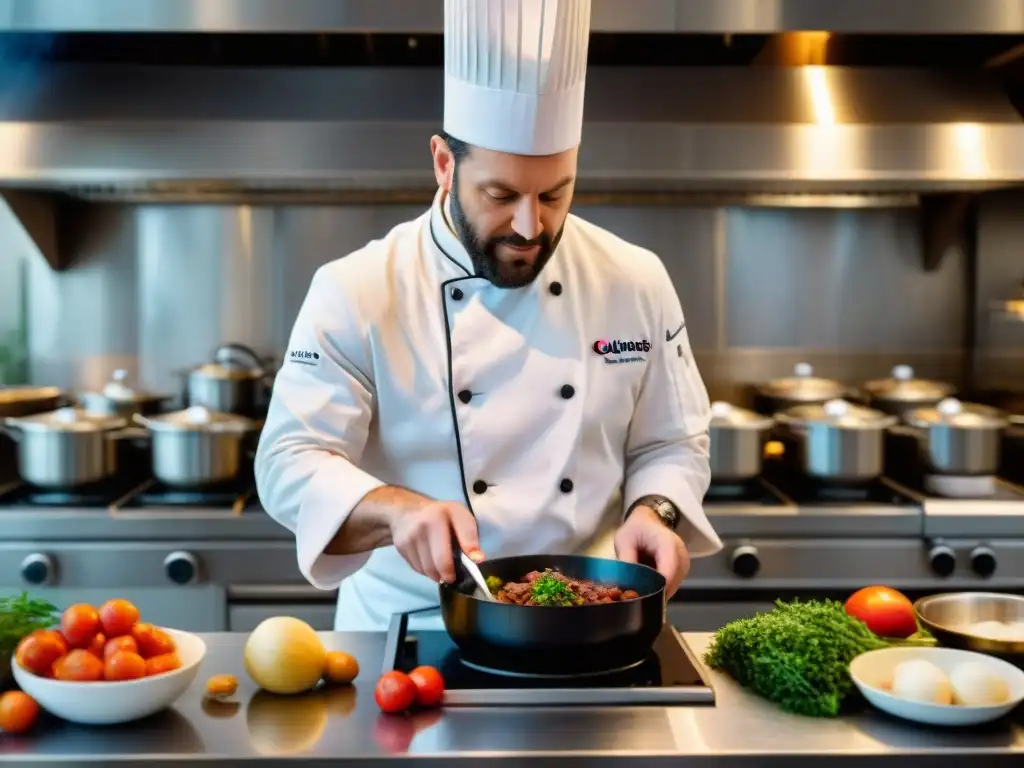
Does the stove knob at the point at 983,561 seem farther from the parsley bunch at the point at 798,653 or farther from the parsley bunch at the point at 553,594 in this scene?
the parsley bunch at the point at 553,594

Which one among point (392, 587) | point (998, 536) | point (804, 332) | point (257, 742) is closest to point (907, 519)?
Answer: point (998, 536)

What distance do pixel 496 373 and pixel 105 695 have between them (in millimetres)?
903

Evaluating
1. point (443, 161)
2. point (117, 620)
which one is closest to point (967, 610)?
point (443, 161)

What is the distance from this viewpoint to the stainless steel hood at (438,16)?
10.4ft

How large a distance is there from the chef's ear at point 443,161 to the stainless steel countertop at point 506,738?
0.91 meters

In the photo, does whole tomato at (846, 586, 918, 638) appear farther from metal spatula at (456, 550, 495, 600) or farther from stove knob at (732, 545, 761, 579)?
stove knob at (732, 545, 761, 579)

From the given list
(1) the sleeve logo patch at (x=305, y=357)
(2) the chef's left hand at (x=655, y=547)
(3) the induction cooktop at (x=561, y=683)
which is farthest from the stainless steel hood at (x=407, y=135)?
(3) the induction cooktop at (x=561, y=683)

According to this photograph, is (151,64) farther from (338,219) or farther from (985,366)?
(985,366)

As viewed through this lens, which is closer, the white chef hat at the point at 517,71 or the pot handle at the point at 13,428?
the white chef hat at the point at 517,71

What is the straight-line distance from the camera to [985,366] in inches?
154

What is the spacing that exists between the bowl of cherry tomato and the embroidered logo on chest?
0.93 meters

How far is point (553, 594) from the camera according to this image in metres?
1.58

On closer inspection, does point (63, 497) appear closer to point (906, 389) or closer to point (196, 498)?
point (196, 498)

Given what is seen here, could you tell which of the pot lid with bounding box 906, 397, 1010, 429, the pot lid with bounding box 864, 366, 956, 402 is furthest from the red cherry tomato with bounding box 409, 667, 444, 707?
the pot lid with bounding box 864, 366, 956, 402
